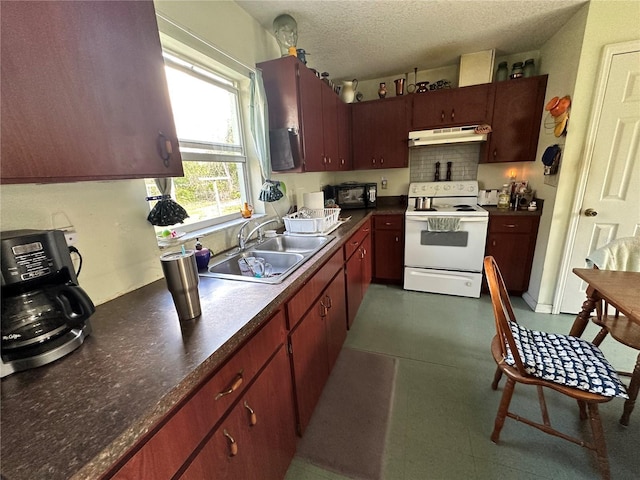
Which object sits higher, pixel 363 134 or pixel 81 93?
pixel 363 134

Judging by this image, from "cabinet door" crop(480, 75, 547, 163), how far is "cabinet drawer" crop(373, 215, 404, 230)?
1.09 m

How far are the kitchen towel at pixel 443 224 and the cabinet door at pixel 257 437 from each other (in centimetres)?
210

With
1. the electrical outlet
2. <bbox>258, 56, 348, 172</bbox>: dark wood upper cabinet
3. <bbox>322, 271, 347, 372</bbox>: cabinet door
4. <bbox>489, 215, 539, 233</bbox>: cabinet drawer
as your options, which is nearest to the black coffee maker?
the electrical outlet

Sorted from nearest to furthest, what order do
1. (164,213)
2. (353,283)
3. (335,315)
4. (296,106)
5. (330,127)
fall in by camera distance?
(164,213), (335,315), (296,106), (353,283), (330,127)

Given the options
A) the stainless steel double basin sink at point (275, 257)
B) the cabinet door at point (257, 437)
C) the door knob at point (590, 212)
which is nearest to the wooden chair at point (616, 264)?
the door knob at point (590, 212)

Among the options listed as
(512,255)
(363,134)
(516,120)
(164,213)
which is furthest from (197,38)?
(512,255)

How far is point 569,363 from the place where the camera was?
117 centimetres

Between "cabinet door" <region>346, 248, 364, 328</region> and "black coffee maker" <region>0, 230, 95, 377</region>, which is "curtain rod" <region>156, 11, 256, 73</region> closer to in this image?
"black coffee maker" <region>0, 230, 95, 377</region>

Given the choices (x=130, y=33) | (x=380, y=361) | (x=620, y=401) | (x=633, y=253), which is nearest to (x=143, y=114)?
(x=130, y=33)

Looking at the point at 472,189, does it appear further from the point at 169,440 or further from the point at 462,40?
the point at 169,440

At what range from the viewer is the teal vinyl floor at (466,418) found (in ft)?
3.97

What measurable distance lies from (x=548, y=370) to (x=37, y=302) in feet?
6.03

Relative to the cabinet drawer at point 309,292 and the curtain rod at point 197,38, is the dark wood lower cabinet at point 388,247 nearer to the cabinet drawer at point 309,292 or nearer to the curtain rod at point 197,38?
the cabinet drawer at point 309,292

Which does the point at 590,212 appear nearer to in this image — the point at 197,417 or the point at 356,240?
the point at 356,240
